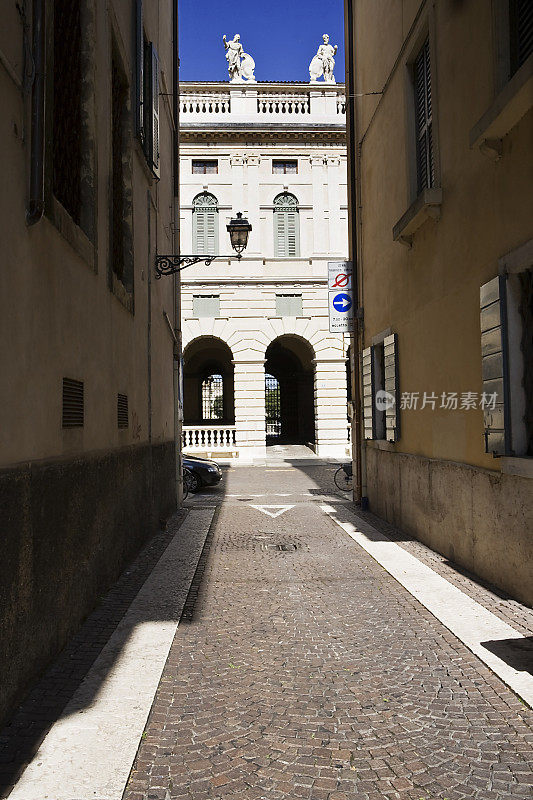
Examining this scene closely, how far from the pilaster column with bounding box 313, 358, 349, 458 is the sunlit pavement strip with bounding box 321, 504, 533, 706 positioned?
18.3m

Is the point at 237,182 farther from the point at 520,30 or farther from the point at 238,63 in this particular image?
the point at 520,30

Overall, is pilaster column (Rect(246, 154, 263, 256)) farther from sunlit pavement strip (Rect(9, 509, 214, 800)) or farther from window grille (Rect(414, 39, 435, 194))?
sunlit pavement strip (Rect(9, 509, 214, 800))

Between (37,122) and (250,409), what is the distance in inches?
909

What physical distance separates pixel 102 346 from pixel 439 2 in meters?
6.04

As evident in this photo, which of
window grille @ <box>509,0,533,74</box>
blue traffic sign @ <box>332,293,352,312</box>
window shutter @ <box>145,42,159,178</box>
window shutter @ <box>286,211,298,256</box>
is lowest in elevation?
blue traffic sign @ <box>332,293,352,312</box>

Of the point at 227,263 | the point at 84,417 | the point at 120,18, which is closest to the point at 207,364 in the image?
the point at 227,263

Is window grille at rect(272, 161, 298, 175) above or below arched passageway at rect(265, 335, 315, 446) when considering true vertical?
above

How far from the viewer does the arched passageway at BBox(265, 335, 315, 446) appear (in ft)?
105

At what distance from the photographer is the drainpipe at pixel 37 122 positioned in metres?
4.06

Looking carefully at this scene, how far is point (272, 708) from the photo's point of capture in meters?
3.78

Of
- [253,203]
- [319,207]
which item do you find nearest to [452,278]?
[319,207]

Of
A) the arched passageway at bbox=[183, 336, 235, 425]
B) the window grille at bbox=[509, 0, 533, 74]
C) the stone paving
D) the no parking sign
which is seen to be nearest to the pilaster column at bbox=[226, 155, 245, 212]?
the arched passageway at bbox=[183, 336, 235, 425]

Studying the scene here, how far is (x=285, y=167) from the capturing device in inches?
1097

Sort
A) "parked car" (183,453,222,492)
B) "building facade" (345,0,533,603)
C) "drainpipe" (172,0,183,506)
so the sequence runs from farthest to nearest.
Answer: "parked car" (183,453,222,492) → "drainpipe" (172,0,183,506) → "building facade" (345,0,533,603)
